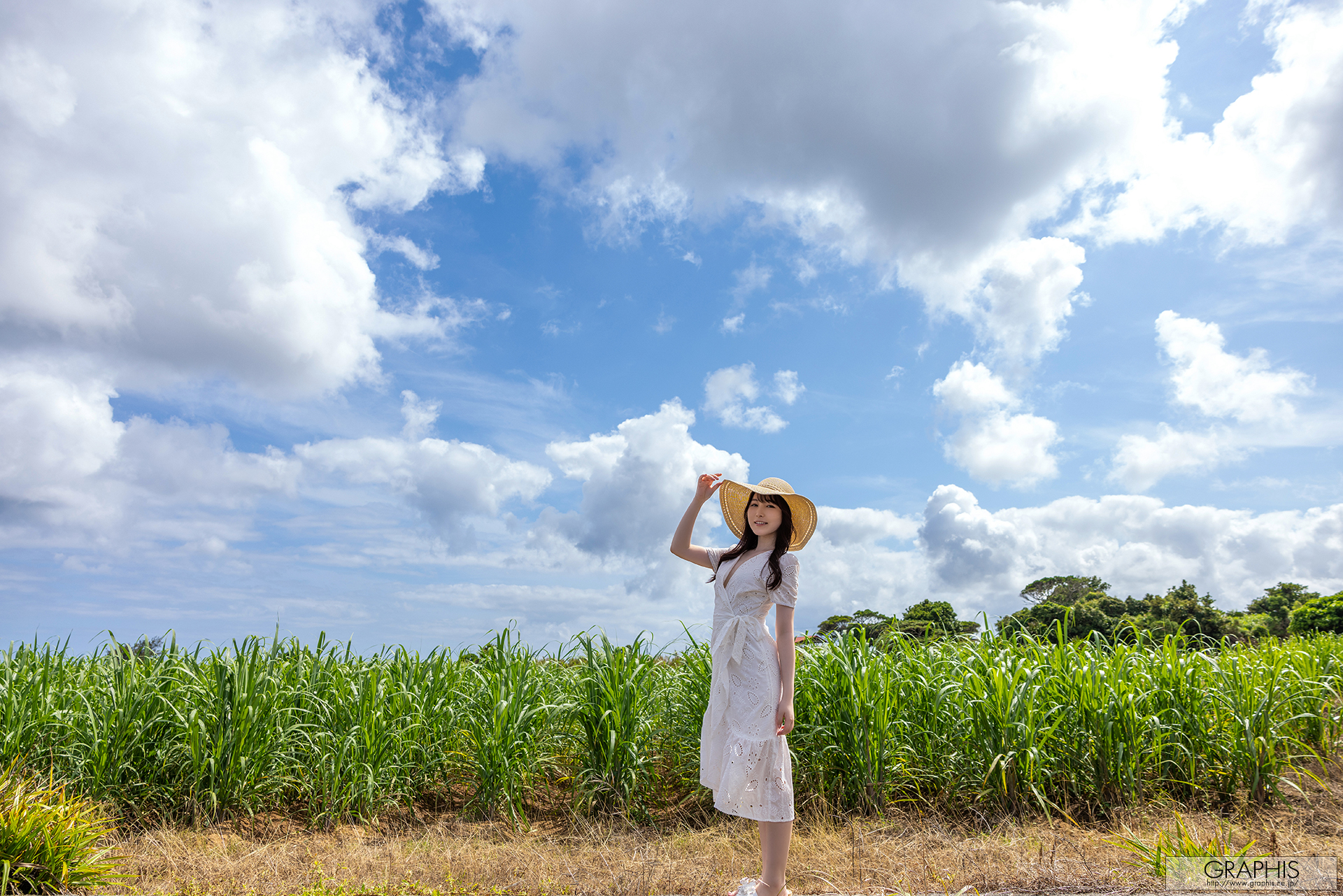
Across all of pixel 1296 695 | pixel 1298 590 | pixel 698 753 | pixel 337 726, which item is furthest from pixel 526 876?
pixel 1298 590

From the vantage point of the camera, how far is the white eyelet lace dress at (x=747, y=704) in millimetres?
3582

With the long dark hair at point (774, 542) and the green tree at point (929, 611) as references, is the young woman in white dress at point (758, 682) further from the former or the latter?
the green tree at point (929, 611)

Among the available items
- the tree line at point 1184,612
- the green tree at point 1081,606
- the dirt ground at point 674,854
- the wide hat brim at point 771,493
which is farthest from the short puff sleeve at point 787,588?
the green tree at point 1081,606

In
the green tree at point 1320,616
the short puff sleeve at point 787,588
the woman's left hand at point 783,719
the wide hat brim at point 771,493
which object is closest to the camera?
the woman's left hand at point 783,719

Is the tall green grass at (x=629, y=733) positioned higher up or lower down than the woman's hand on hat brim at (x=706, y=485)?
lower down

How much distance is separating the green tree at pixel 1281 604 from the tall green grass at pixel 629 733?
1497 centimetres

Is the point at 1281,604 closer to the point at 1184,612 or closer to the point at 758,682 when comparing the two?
the point at 1184,612

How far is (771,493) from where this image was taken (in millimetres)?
3893

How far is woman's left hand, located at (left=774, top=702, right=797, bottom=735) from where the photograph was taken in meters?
3.56

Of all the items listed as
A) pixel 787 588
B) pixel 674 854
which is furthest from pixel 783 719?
pixel 674 854

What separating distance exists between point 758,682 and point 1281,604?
70.5 ft

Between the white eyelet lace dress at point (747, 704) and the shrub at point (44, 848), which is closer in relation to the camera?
the white eyelet lace dress at point (747, 704)

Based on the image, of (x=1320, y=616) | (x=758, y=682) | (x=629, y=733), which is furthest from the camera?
(x=1320, y=616)

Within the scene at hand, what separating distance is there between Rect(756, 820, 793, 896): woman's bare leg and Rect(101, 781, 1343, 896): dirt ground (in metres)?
0.51
